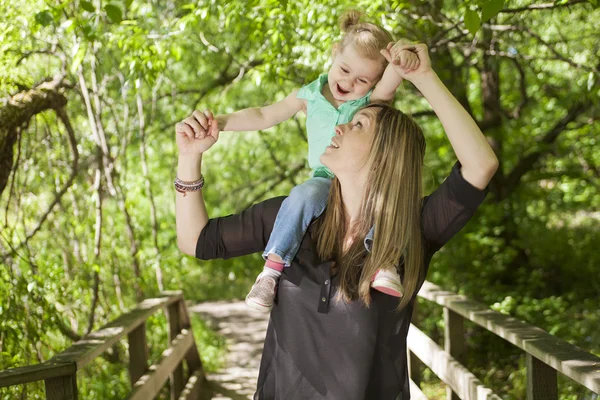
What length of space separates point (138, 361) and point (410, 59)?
232 cm

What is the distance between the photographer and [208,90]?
25.6ft

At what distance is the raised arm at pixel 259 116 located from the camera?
2.18 m

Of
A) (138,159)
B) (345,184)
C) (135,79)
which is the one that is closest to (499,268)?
(138,159)

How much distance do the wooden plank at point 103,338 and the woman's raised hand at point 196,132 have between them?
0.79 metres

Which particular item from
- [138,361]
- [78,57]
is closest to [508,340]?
[138,361]

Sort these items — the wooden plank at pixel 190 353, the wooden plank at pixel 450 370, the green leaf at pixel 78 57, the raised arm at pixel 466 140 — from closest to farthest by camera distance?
the raised arm at pixel 466 140
the wooden plank at pixel 450 370
the green leaf at pixel 78 57
the wooden plank at pixel 190 353

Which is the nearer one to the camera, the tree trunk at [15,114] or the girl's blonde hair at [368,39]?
the girl's blonde hair at [368,39]

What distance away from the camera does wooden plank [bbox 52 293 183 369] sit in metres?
2.32

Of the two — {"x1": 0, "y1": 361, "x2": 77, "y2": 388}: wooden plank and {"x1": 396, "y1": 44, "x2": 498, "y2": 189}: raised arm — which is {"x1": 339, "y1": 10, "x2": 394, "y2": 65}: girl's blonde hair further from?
{"x1": 0, "y1": 361, "x2": 77, "y2": 388}: wooden plank

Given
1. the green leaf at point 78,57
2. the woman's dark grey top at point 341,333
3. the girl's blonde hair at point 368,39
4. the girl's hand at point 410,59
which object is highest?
the green leaf at point 78,57

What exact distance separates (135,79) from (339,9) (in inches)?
50.3

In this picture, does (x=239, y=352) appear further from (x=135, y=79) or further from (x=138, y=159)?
(x=135, y=79)

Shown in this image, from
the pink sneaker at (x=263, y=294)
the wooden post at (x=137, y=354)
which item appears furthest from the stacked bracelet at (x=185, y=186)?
the wooden post at (x=137, y=354)

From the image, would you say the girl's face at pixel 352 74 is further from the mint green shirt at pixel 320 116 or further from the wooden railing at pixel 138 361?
the wooden railing at pixel 138 361
